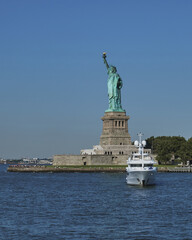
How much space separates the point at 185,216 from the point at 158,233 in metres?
9.84

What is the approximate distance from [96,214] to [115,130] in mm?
106886

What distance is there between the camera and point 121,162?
16362 cm

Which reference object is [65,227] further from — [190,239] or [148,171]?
[148,171]

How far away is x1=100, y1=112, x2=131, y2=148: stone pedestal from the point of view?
548 feet

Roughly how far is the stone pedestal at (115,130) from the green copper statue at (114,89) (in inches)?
91.3

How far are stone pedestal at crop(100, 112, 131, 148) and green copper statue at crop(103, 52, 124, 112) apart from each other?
2.32m

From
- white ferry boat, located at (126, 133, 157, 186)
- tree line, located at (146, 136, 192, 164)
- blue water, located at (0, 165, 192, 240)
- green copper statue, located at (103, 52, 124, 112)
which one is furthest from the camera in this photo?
green copper statue, located at (103, 52, 124, 112)

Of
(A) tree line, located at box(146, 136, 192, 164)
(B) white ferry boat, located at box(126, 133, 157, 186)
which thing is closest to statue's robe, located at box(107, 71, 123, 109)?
(A) tree line, located at box(146, 136, 192, 164)

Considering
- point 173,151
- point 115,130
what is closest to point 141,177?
point 115,130

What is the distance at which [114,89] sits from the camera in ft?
559

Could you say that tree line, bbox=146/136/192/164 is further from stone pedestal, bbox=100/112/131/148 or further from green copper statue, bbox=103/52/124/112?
green copper statue, bbox=103/52/124/112

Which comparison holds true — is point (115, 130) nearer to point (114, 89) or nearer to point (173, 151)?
point (114, 89)

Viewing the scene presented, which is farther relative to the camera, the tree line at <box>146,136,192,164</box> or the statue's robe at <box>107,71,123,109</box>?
the statue's robe at <box>107,71,123,109</box>

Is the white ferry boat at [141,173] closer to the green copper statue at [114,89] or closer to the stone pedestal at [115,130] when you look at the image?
the stone pedestal at [115,130]
